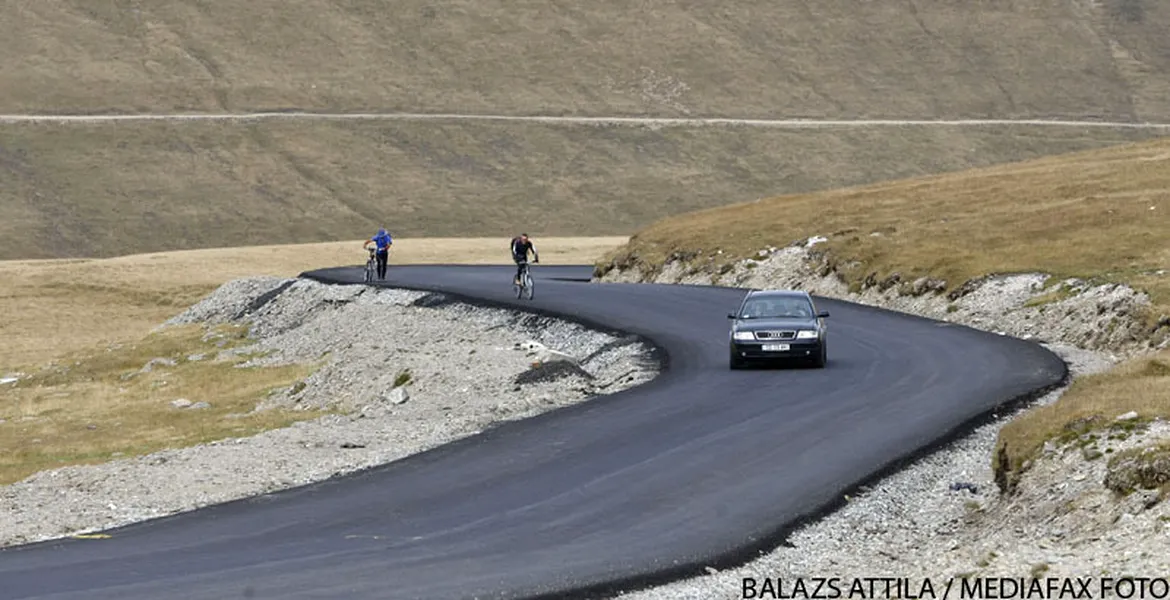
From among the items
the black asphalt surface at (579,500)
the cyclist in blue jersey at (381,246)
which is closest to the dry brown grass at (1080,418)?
the black asphalt surface at (579,500)

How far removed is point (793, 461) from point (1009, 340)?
18324 mm

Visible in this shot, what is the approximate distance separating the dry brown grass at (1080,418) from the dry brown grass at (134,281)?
148 ft

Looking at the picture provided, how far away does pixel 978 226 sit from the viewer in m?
65.0

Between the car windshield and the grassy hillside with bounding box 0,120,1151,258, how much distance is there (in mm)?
105398

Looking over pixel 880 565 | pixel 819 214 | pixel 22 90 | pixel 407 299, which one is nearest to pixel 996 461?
pixel 880 565

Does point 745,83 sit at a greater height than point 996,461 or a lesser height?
greater

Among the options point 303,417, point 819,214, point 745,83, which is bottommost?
point 303,417

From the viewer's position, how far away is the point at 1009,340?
139 feet

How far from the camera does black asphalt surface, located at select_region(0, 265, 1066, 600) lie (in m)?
19.1

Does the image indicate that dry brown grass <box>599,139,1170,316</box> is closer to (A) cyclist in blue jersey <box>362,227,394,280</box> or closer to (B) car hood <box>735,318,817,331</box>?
(B) car hood <box>735,318,817,331</box>

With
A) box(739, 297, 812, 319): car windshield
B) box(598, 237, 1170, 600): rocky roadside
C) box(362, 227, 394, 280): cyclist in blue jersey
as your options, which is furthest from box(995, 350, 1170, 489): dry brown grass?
box(362, 227, 394, 280): cyclist in blue jersey

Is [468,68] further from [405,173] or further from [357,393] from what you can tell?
[357,393]

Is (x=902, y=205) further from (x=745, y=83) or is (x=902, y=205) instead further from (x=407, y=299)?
(x=745, y=83)

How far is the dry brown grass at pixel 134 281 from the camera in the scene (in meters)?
73.4
